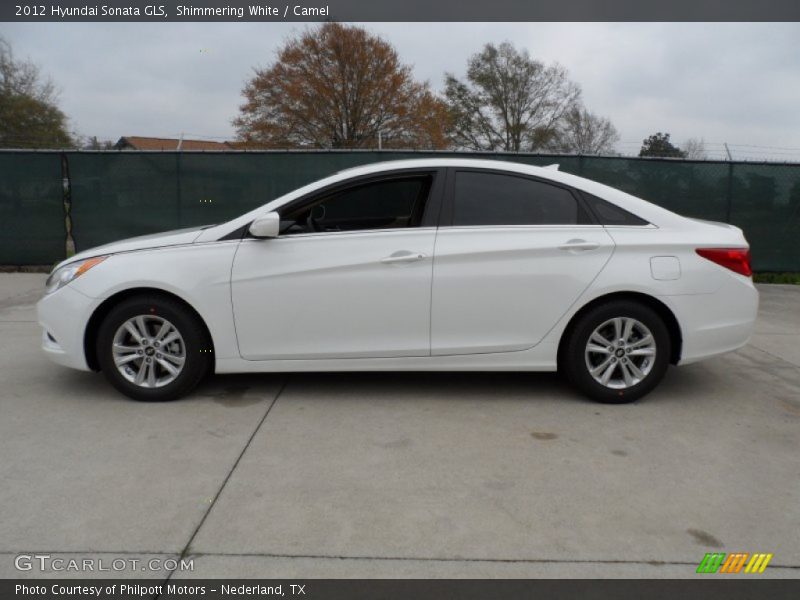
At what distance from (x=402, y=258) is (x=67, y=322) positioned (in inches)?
89.3

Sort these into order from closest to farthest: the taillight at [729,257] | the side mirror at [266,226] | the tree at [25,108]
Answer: the side mirror at [266,226]
the taillight at [729,257]
the tree at [25,108]

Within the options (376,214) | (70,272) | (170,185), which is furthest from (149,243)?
(170,185)

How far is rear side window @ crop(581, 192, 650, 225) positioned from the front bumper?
11.2 feet

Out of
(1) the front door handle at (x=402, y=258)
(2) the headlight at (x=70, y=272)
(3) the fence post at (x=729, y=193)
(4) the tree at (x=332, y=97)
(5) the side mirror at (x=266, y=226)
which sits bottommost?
(2) the headlight at (x=70, y=272)

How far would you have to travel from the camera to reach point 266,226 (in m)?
4.16

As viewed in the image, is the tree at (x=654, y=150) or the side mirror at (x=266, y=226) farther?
the tree at (x=654, y=150)

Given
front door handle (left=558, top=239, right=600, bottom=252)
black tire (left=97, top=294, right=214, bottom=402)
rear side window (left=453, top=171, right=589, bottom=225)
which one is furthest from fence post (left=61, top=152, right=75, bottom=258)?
front door handle (left=558, top=239, right=600, bottom=252)

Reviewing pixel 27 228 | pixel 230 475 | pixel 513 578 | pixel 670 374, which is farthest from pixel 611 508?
pixel 27 228

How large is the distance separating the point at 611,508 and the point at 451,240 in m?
1.97

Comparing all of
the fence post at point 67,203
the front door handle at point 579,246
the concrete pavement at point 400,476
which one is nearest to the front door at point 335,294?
the concrete pavement at point 400,476

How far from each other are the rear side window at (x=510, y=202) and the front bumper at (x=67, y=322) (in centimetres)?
255

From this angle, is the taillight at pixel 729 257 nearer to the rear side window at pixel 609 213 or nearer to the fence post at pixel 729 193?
the rear side window at pixel 609 213

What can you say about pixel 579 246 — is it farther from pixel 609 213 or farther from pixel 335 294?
pixel 335 294

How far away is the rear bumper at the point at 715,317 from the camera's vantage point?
426 centimetres
